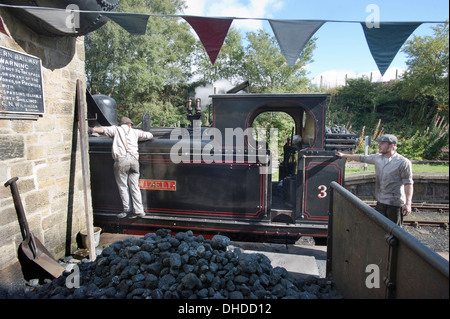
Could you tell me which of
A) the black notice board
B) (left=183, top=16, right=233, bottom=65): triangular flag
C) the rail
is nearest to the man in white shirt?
the black notice board

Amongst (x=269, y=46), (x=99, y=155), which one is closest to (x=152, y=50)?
(x=269, y=46)

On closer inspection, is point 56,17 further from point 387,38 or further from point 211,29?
point 387,38

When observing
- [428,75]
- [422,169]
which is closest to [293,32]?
[422,169]

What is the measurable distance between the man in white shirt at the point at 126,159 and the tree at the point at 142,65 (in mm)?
15256

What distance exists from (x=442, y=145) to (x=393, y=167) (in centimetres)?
910

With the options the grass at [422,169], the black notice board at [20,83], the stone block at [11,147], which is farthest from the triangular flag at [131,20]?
the grass at [422,169]

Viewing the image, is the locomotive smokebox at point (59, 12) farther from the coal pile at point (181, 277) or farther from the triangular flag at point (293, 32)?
the coal pile at point (181, 277)

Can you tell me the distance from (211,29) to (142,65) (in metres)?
17.0

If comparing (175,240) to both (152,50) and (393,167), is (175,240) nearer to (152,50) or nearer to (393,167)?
(393,167)

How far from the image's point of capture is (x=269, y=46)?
17.5 m

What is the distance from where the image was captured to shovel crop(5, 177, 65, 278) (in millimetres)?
2746

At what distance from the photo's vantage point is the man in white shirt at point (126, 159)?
13.5 ft

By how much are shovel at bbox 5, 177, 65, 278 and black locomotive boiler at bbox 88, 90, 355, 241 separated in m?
1.67

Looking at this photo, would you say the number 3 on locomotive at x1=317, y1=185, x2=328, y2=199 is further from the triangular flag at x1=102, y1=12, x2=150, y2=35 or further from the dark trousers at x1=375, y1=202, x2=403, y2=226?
the triangular flag at x1=102, y1=12, x2=150, y2=35
